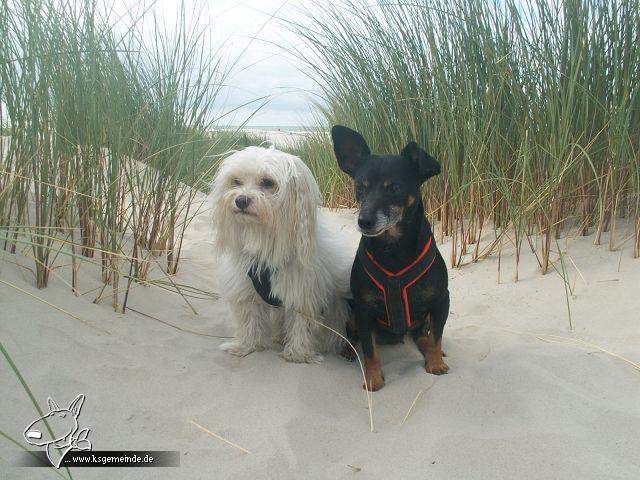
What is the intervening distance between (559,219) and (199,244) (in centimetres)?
350

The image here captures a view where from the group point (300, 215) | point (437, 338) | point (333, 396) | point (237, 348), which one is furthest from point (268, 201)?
point (437, 338)

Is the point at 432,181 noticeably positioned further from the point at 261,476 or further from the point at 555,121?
the point at 261,476

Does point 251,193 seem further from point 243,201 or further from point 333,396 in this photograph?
point 333,396

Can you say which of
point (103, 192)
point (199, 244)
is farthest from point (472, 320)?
point (199, 244)

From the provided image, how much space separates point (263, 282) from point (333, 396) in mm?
775

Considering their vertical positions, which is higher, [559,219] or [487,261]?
[559,219]

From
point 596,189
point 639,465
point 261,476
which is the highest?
point 596,189

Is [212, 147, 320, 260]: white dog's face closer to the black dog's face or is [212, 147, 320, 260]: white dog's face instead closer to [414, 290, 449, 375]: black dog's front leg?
the black dog's face

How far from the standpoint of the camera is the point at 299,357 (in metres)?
2.79

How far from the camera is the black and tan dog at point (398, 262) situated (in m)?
2.51

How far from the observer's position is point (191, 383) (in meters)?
2.38

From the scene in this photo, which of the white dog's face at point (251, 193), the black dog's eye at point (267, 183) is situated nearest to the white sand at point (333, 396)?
the white dog's face at point (251, 193)

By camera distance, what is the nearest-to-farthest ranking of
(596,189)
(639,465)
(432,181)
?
(639,465)
(596,189)
(432,181)

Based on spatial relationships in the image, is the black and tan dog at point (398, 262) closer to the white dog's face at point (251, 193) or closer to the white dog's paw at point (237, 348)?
the white dog's face at point (251, 193)
